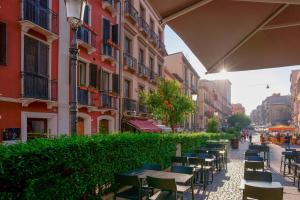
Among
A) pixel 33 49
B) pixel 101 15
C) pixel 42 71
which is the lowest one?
pixel 42 71

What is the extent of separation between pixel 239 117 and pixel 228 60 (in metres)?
81.0

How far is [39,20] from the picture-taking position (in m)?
11.7

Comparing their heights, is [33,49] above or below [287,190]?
above

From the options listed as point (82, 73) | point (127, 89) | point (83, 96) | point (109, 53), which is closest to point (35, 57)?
point (83, 96)

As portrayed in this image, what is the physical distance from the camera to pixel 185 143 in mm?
14281

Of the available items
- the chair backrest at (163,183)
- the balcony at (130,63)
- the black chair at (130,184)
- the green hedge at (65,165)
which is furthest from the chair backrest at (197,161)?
the balcony at (130,63)

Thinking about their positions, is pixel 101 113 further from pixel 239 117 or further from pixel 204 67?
pixel 239 117

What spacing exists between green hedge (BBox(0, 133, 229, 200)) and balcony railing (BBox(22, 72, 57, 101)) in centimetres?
506

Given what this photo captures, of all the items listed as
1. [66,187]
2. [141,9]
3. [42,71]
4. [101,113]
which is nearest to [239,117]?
[141,9]

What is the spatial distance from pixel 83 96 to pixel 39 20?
14.7 ft

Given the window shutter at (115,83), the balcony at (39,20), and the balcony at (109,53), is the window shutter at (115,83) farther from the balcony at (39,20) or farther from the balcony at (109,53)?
the balcony at (39,20)

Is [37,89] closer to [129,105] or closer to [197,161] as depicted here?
[197,161]

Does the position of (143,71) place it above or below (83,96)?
above

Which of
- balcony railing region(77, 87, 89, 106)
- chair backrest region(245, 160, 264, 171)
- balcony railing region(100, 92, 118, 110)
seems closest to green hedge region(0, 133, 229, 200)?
chair backrest region(245, 160, 264, 171)
